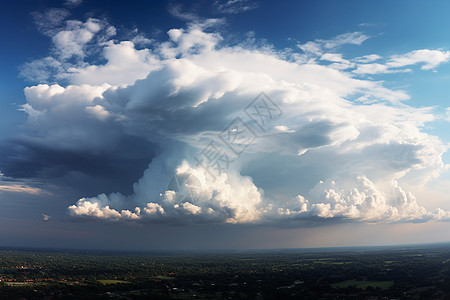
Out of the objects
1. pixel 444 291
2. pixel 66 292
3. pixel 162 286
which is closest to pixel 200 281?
pixel 162 286

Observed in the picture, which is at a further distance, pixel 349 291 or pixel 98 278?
pixel 98 278

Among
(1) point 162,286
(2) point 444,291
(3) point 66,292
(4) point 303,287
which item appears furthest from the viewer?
(1) point 162,286

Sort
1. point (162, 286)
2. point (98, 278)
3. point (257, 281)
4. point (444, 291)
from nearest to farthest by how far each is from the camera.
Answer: point (444, 291)
point (162, 286)
point (257, 281)
point (98, 278)

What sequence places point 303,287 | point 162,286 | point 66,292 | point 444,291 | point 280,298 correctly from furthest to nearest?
point 162,286 → point 303,287 → point 66,292 → point 280,298 → point 444,291

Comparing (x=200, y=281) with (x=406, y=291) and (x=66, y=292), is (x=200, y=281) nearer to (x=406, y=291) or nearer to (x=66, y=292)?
(x=66, y=292)

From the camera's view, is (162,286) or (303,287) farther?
(162,286)

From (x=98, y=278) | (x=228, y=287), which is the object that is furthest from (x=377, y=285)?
(x=98, y=278)

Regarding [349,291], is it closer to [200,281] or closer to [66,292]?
[200,281]

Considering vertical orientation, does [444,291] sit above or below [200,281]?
above

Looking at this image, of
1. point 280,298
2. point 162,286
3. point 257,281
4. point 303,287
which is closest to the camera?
point 280,298
